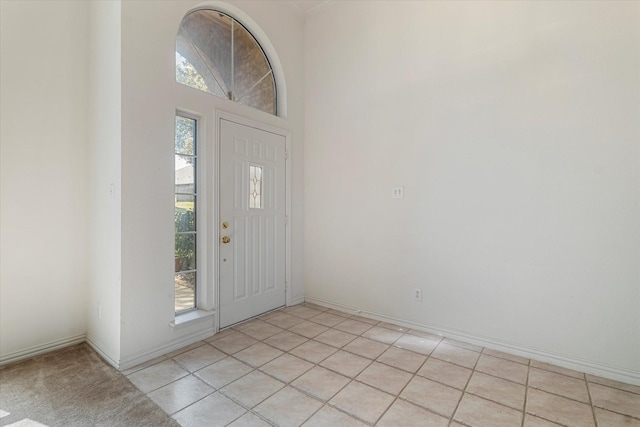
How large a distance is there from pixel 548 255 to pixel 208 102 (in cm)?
312

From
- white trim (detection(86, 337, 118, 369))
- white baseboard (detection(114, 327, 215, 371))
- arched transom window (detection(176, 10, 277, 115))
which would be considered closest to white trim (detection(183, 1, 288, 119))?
arched transom window (detection(176, 10, 277, 115))

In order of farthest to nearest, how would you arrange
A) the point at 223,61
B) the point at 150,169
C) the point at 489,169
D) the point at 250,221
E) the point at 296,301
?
the point at 296,301
the point at 250,221
the point at 223,61
the point at 489,169
the point at 150,169

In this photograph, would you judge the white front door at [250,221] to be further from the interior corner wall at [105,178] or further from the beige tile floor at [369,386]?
the interior corner wall at [105,178]

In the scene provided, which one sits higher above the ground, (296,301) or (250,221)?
(250,221)

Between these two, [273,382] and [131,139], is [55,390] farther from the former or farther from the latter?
[131,139]

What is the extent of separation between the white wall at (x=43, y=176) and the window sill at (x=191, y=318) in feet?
2.85

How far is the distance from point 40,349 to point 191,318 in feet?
3.75

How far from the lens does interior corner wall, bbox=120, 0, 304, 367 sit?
216cm

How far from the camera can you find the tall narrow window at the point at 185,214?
101 inches

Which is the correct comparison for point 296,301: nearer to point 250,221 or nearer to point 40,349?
point 250,221

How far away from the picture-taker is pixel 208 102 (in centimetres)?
267

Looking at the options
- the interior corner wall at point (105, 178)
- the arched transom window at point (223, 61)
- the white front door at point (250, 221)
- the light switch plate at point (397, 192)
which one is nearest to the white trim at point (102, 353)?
the interior corner wall at point (105, 178)

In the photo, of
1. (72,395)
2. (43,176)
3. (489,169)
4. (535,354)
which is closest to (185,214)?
(43,176)

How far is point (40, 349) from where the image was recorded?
7.61 feet
